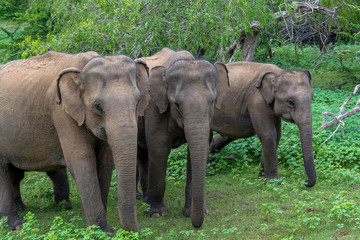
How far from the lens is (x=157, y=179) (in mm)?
6840

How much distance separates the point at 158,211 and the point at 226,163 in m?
2.65

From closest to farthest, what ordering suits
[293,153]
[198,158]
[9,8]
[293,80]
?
[198,158] → [293,80] → [293,153] → [9,8]

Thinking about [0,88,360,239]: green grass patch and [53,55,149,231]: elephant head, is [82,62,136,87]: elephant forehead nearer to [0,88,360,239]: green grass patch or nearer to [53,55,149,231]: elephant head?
[53,55,149,231]: elephant head

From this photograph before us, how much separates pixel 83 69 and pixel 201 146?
1.50 m

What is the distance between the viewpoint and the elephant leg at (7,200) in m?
6.68

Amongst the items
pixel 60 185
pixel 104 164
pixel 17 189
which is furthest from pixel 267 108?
pixel 17 189

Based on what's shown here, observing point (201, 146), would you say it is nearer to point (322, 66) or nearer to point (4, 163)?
point (4, 163)

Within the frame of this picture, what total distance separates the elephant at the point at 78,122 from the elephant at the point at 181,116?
0.44 metres

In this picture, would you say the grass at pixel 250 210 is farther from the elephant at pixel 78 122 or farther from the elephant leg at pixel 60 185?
the elephant at pixel 78 122

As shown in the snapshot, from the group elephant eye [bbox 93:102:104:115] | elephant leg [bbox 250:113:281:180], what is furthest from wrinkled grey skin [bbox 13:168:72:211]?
elephant leg [bbox 250:113:281:180]

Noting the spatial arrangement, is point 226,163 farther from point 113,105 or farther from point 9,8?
point 9,8

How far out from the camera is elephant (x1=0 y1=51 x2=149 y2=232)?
5176 millimetres

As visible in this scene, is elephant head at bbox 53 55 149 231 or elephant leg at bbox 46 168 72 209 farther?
elephant leg at bbox 46 168 72 209

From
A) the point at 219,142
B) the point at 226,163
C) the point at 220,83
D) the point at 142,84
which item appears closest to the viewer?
the point at 142,84
